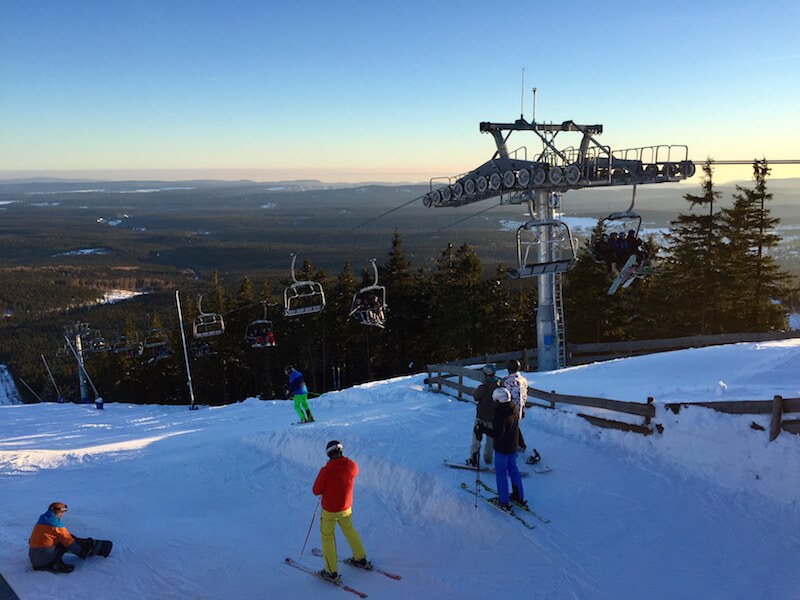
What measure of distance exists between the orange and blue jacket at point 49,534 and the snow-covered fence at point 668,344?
58.7ft

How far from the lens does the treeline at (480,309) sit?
99.4 ft

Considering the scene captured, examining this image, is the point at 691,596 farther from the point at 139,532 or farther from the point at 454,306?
the point at 454,306

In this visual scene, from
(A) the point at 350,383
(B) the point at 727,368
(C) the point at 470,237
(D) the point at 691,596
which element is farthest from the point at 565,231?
(C) the point at 470,237

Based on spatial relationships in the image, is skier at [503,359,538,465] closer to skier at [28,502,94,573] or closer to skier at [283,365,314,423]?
skier at [28,502,94,573]

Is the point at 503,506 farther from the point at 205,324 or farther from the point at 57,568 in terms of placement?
the point at 205,324

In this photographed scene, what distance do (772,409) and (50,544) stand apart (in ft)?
37.4

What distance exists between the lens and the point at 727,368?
14805 mm

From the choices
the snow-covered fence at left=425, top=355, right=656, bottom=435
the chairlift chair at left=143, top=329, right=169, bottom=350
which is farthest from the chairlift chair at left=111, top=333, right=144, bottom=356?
the snow-covered fence at left=425, top=355, right=656, bottom=435

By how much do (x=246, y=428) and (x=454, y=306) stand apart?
60.9ft

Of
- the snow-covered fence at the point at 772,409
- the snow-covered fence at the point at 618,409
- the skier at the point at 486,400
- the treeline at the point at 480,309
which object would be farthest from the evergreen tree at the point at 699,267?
the skier at the point at 486,400

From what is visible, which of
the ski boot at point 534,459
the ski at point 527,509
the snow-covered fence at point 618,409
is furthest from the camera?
the snow-covered fence at point 618,409

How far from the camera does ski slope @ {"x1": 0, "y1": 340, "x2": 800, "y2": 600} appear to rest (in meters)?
8.27

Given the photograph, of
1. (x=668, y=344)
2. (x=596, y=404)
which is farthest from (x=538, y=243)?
(x=668, y=344)

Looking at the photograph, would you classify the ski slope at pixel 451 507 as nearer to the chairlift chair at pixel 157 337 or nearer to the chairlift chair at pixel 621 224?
the chairlift chair at pixel 621 224
